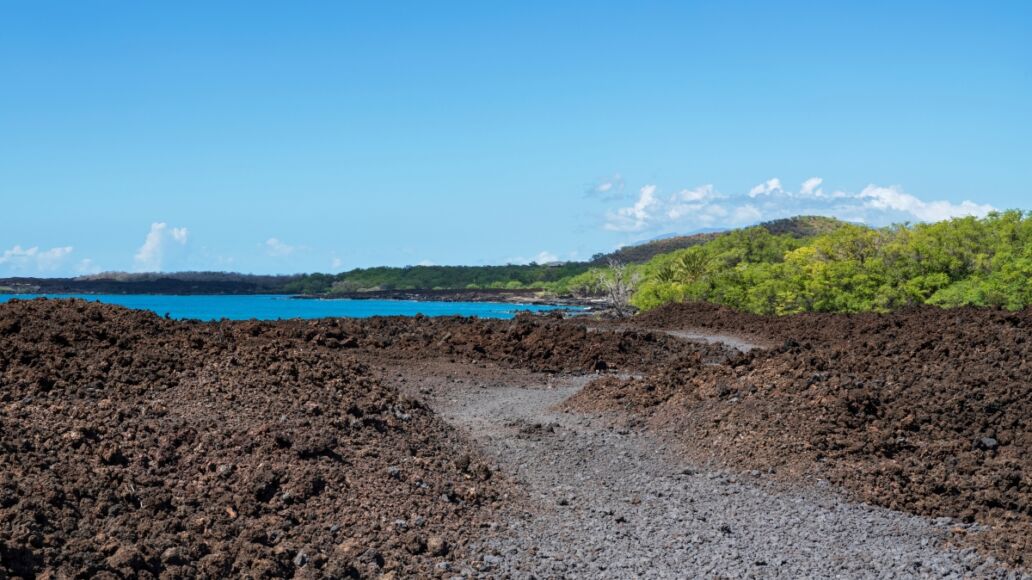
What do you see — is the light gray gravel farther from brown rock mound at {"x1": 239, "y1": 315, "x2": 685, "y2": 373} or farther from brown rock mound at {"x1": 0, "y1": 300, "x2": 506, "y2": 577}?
brown rock mound at {"x1": 239, "y1": 315, "x2": 685, "y2": 373}

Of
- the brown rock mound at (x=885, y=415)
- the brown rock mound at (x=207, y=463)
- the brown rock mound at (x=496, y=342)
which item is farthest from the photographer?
the brown rock mound at (x=496, y=342)

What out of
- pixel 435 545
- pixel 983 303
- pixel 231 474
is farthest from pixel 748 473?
pixel 983 303

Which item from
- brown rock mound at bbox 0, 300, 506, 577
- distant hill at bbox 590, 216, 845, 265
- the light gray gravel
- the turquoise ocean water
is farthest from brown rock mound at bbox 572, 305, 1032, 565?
distant hill at bbox 590, 216, 845, 265

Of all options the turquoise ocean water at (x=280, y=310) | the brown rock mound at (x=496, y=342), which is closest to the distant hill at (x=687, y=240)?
the turquoise ocean water at (x=280, y=310)

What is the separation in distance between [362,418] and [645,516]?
124 inches

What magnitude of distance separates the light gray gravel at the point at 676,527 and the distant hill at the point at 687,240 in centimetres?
10788

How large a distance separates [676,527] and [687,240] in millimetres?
145607

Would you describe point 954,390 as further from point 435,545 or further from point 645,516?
point 435,545

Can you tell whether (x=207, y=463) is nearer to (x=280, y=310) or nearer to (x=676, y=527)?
(x=676, y=527)

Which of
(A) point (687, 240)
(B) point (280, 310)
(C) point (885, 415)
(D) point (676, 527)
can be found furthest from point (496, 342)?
(A) point (687, 240)

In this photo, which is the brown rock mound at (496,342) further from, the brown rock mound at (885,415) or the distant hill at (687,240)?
the distant hill at (687,240)

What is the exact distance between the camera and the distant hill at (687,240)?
392 ft

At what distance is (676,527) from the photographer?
832 cm

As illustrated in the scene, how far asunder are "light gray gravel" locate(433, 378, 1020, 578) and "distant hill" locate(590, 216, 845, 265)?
354 ft
